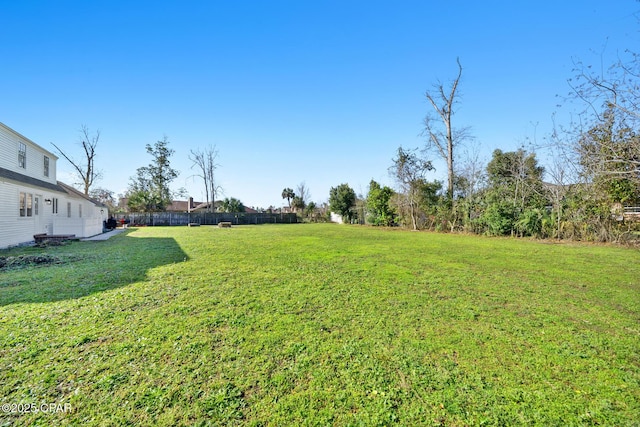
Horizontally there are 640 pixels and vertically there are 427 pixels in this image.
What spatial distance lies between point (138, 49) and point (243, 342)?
1360 centimetres

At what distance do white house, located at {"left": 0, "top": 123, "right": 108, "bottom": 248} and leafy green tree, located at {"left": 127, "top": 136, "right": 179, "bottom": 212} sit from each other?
54.2ft

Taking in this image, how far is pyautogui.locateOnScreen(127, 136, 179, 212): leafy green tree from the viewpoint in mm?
31812

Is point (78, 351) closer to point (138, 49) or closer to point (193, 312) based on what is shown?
point (193, 312)

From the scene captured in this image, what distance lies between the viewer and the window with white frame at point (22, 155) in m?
11.8

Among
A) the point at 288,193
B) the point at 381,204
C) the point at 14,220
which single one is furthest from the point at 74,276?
the point at 288,193

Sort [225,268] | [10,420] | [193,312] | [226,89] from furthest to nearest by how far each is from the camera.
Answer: [226,89], [225,268], [193,312], [10,420]

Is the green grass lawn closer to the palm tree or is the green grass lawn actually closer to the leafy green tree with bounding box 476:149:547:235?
the leafy green tree with bounding box 476:149:547:235

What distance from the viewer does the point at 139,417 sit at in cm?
179

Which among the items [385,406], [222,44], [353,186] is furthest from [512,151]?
[385,406]

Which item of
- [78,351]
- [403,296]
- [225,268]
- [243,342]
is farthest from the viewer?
[225,268]

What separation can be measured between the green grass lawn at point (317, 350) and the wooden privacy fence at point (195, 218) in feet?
80.4

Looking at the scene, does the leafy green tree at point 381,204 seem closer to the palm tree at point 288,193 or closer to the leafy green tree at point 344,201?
the leafy green tree at point 344,201

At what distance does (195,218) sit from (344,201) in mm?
16625

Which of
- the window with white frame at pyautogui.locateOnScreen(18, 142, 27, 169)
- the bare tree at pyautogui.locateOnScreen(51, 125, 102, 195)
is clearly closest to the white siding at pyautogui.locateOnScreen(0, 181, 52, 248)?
the window with white frame at pyautogui.locateOnScreen(18, 142, 27, 169)
